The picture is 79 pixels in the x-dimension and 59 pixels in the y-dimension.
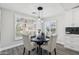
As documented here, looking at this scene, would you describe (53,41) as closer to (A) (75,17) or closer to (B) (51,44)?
(B) (51,44)

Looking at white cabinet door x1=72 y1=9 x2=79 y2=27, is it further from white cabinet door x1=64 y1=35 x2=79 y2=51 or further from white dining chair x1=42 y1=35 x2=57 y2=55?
white dining chair x1=42 y1=35 x2=57 y2=55

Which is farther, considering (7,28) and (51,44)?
(7,28)

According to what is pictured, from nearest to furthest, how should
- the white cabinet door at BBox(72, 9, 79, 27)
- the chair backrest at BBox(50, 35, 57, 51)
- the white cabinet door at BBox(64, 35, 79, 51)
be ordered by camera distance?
the chair backrest at BBox(50, 35, 57, 51) → the white cabinet door at BBox(64, 35, 79, 51) → the white cabinet door at BBox(72, 9, 79, 27)

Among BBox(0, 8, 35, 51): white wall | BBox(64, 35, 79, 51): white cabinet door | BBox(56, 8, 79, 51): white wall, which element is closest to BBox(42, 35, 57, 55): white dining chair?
BBox(56, 8, 79, 51): white wall

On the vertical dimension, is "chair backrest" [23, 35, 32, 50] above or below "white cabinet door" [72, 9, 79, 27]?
below

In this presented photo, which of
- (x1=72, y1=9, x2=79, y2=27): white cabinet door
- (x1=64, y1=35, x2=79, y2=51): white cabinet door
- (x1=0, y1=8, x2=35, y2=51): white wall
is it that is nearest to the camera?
(x1=0, y1=8, x2=35, y2=51): white wall

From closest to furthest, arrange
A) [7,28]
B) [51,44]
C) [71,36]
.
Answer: [51,44], [7,28], [71,36]

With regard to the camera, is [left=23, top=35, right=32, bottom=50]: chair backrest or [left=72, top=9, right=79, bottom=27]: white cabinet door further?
[left=72, top=9, right=79, bottom=27]: white cabinet door

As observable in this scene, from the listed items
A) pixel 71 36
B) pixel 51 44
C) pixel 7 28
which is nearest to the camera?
pixel 51 44

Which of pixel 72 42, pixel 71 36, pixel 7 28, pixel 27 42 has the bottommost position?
pixel 72 42

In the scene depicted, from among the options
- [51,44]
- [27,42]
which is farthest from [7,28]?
[51,44]

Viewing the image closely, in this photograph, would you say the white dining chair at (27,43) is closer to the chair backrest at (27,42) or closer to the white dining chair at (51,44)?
the chair backrest at (27,42)

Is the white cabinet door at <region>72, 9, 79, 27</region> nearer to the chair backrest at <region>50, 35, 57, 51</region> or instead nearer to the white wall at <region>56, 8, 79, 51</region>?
the white wall at <region>56, 8, 79, 51</region>

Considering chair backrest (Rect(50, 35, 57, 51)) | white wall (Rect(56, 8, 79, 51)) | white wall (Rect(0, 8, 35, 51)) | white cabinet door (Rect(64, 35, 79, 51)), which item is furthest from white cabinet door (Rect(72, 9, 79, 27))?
white wall (Rect(0, 8, 35, 51))
